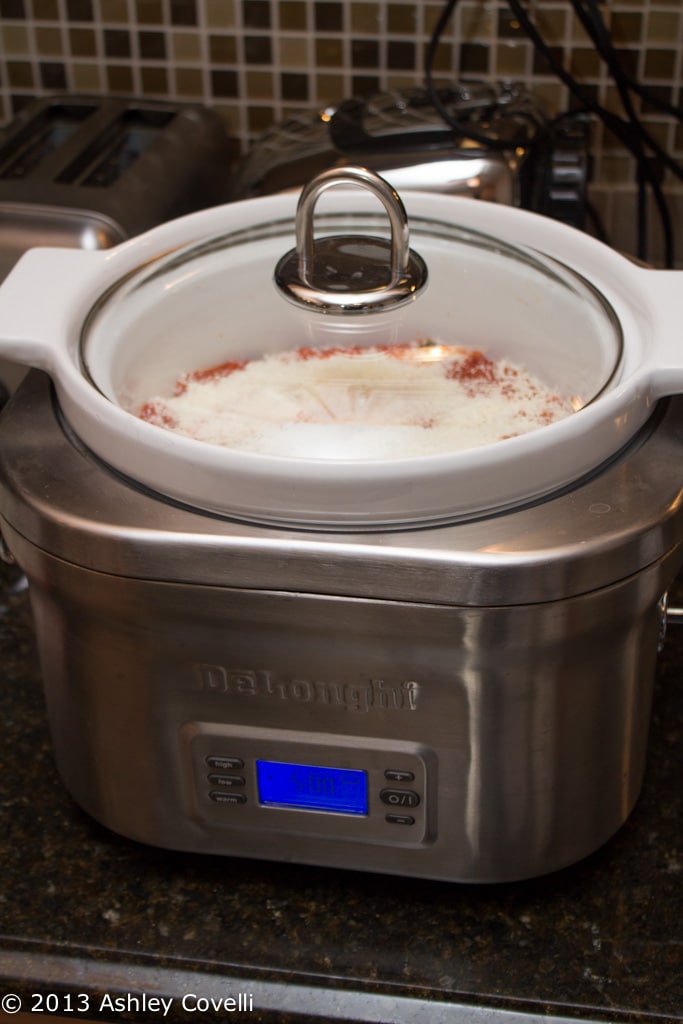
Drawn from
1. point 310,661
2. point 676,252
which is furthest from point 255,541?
point 676,252

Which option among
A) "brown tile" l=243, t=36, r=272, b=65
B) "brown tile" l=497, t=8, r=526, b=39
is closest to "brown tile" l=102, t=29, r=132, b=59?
"brown tile" l=243, t=36, r=272, b=65

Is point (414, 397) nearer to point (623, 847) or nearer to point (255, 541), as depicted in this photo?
point (255, 541)

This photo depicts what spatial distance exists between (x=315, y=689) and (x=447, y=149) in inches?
20.1

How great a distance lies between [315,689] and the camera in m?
0.59

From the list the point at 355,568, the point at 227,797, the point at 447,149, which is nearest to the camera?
the point at 355,568

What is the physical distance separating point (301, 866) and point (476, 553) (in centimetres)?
26

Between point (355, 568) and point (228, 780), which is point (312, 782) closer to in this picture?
point (228, 780)

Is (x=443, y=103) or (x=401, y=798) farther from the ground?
(x=443, y=103)

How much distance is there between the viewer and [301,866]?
Answer: 2.27 feet

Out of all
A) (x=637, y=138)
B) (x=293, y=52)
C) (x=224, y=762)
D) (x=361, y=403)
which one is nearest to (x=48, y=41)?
(x=293, y=52)

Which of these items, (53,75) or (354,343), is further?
(53,75)

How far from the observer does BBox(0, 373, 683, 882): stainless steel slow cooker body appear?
543 mm

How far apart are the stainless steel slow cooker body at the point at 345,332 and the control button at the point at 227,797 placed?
17 centimetres

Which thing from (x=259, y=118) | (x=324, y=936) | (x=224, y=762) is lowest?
Result: (x=324, y=936)
